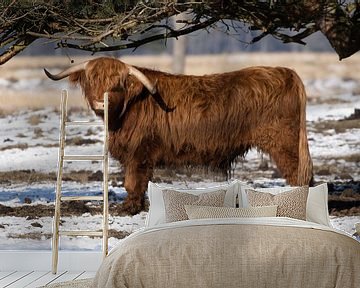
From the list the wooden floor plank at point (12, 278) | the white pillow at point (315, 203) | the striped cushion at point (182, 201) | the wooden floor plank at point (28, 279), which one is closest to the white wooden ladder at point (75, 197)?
the wooden floor plank at point (28, 279)

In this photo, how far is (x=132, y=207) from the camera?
6375 mm

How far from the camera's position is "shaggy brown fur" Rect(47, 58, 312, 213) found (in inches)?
241

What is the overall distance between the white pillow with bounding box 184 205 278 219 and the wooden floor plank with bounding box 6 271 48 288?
5.17 ft

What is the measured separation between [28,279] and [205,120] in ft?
5.86

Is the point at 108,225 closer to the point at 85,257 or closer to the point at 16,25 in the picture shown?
the point at 85,257

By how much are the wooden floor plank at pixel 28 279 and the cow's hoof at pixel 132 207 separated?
82 cm

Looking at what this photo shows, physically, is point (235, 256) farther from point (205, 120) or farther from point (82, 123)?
point (82, 123)

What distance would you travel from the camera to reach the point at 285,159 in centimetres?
613

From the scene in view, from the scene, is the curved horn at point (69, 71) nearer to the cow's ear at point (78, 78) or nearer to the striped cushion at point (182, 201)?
the cow's ear at point (78, 78)

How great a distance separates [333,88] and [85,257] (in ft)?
7.71

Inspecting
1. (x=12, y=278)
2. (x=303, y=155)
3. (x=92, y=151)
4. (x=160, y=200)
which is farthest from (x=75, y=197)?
(x=303, y=155)

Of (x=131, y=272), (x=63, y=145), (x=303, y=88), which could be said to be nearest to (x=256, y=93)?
(x=303, y=88)

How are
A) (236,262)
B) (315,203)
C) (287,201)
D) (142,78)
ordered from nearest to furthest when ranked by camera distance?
(236,262), (287,201), (315,203), (142,78)

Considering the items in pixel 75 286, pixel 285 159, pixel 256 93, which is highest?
pixel 256 93
